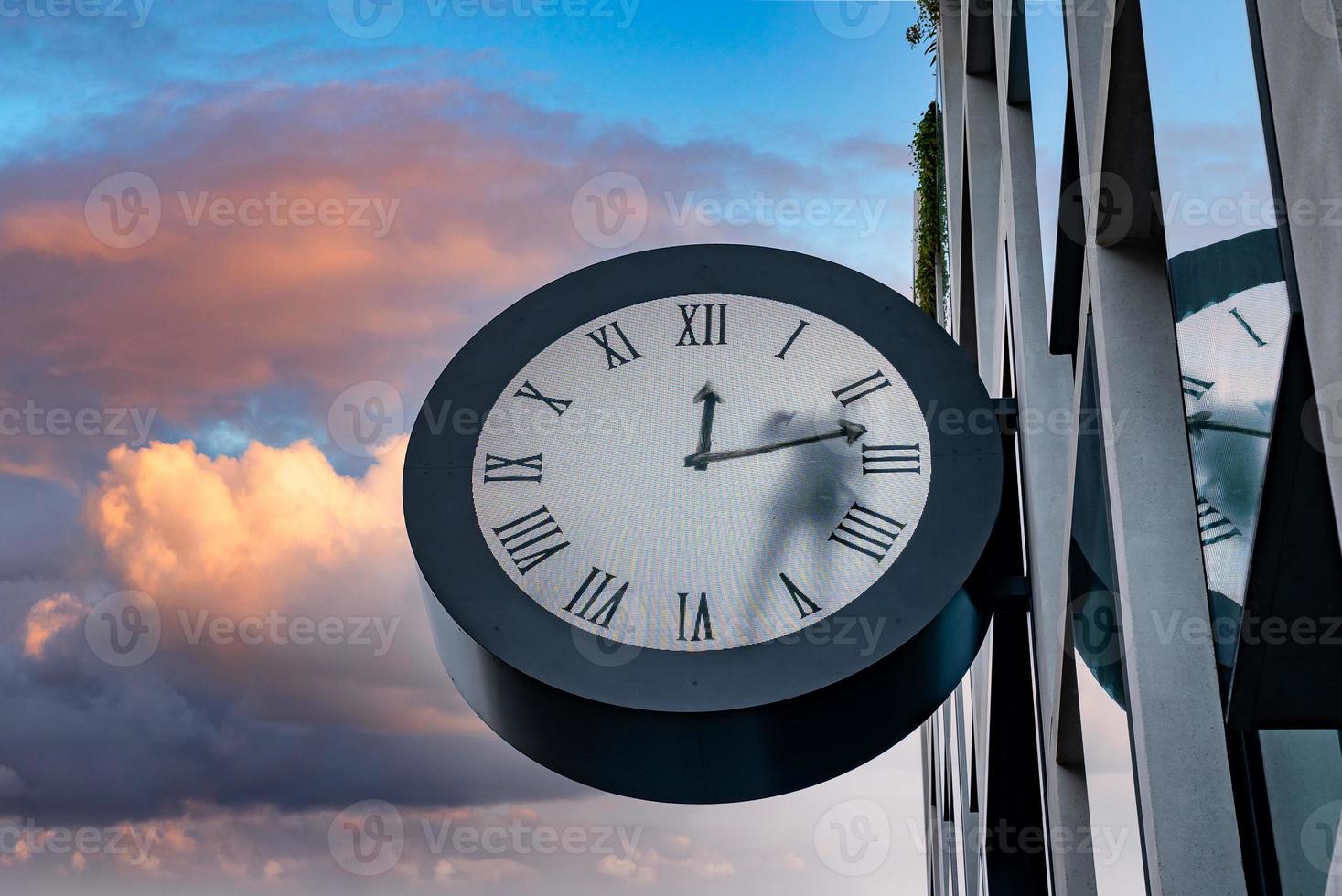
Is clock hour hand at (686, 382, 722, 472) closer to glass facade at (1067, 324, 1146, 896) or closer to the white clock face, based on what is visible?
the white clock face

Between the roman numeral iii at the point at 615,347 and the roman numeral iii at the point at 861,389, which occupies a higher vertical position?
the roman numeral iii at the point at 615,347

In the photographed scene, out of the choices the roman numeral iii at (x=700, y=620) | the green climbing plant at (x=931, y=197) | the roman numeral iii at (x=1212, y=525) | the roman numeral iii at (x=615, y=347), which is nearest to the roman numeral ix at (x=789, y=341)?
the roman numeral iii at (x=615, y=347)

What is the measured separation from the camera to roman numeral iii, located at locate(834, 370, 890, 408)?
7023 millimetres

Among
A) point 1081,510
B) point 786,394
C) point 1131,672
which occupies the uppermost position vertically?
point 786,394

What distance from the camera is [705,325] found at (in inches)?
296

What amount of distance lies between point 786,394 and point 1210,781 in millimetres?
3174

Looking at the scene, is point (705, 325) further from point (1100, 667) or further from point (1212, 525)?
point (1212, 525)

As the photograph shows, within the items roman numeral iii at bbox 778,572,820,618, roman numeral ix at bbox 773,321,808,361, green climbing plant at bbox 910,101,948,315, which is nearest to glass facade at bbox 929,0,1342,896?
roman numeral iii at bbox 778,572,820,618

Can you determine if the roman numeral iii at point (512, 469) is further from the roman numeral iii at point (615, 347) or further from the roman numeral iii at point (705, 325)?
the roman numeral iii at point (705, 325)

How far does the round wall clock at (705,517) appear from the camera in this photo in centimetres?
620

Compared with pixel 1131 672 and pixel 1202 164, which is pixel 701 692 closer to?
pixel 1131 672

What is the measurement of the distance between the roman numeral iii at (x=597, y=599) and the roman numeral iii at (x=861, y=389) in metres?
1.52

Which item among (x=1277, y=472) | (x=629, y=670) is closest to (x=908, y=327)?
(x=629, y=670)

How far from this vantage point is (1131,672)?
489 centimetres
